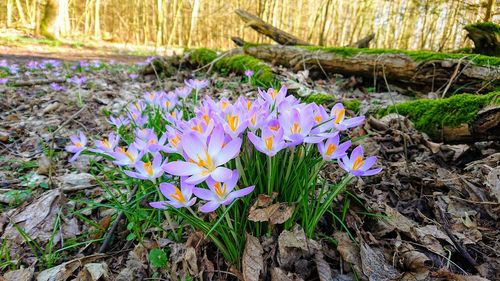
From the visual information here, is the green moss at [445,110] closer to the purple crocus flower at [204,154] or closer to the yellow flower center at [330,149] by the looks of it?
the yellow flower center at [330,149]

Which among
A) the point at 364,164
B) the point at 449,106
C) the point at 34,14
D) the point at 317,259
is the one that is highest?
the point at 34,14

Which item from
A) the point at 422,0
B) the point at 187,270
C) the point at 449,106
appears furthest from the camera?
the point at 422,0

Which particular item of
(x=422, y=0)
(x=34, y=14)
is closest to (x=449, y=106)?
(x=422, y=0)

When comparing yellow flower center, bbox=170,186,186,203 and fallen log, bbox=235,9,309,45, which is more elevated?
fallen log, bbox=235,9,309,45

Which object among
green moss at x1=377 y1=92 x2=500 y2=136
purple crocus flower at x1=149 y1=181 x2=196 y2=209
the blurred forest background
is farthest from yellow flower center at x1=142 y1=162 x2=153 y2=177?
the blurred forest background

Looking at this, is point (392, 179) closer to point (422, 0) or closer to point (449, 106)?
point (449, 106)

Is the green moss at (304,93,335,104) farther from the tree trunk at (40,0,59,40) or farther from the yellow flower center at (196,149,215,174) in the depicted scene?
the tree trunk at (40,0,59,40)
